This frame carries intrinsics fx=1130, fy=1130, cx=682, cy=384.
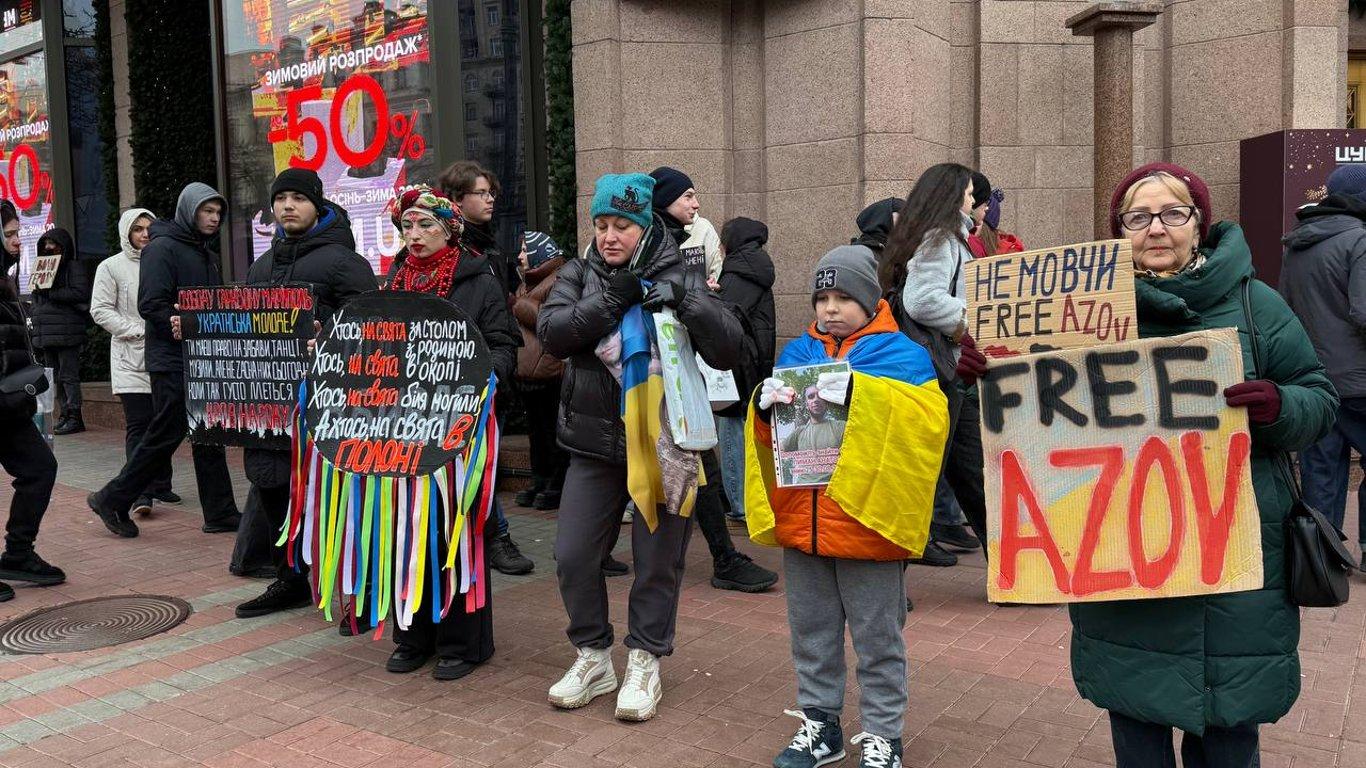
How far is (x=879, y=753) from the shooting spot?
3.43 metres

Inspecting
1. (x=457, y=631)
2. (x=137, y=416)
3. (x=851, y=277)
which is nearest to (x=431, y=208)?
(x=457, y=631)

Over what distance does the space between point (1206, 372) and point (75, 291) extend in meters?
12.1

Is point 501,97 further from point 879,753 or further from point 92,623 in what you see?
point 879,753

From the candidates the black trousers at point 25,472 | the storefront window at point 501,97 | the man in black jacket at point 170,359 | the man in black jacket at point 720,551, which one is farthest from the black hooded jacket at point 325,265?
the storefront window at point 501,97

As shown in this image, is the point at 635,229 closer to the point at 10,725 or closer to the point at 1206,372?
the point at 1206,372

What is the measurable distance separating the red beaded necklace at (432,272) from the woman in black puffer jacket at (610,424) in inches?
28.8

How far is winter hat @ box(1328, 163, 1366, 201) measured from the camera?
5.68 m

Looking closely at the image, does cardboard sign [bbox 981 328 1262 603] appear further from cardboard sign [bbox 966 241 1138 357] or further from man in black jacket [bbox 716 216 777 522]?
man in black jacket [bbox 716 216 777 522]

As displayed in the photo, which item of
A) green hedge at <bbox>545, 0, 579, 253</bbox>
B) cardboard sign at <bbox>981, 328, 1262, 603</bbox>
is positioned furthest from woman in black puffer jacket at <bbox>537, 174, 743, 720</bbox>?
green hedge at <bbox>545, 0, 579, 253</bbox>

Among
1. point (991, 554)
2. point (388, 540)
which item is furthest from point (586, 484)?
point (991, 554)

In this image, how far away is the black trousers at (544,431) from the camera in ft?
23.7

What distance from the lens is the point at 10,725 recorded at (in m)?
4.21

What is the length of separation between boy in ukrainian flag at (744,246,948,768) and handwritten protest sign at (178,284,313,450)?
100 inches

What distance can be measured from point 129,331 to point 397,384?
4603 mm
